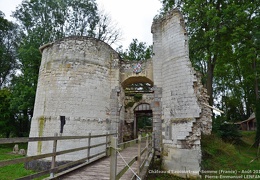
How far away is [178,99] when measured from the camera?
855cm

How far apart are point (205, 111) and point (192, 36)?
5944 millimetres

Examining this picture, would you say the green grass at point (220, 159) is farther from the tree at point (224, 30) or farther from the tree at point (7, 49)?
the tree at point (7, 49)

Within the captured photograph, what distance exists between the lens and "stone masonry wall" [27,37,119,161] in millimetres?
9180

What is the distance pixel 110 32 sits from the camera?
22500 millimetres

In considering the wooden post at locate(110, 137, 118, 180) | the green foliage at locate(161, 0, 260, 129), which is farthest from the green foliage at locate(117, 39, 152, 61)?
the wooden post at locate(110, 137, 118, 180)

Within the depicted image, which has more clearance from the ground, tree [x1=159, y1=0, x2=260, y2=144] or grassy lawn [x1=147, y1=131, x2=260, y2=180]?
tree [x1=159, y1=0, x2=260, y2=144]

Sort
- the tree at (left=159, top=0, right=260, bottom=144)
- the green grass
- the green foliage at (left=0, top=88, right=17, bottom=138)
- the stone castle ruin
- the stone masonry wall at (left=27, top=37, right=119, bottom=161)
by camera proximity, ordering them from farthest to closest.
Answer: the green foliage at (left=0, top=88, right=17, bottom=138)
the tree at (left=159, top=0, right=260, bottom=144)
the stone masonry wall at (left=27, top=37, right=119, bottom=161)
the stone castle ruin
the green grass

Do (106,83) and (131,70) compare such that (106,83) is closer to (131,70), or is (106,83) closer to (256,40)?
(131,70)

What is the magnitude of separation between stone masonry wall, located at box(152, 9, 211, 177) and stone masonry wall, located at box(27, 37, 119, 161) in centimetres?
278

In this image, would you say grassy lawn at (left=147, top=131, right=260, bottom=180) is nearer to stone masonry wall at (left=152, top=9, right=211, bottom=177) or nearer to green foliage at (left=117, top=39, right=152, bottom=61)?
stone masonry wall at (left=152, top=9, right=211, bottom=177)

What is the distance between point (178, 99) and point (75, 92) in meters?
5.06

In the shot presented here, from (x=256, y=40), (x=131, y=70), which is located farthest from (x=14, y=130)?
(x=256, y=40)

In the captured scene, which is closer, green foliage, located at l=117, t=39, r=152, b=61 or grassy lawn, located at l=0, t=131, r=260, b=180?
grassy lawn, located at l=0, t=131, r=260, b=180

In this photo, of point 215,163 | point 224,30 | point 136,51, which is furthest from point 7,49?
point 215,163
